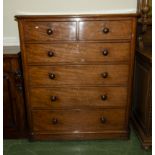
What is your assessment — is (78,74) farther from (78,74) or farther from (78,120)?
(78,120)

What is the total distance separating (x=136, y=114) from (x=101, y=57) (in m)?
0.86

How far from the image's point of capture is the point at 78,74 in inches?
75.7

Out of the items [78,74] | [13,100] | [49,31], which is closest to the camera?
[49,31]

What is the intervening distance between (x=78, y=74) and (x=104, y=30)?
465 mm

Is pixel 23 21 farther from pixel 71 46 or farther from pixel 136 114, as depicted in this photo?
pixel 136 114

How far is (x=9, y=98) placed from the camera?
2039 millimetres

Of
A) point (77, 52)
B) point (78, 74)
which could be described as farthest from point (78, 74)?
point (77, 52)

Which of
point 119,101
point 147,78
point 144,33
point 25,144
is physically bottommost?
point 25,144

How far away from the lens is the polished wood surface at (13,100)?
6.38 feet

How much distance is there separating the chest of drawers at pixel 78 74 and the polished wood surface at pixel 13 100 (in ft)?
0.33

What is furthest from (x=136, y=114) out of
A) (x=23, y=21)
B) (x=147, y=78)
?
(x=23, y=21)

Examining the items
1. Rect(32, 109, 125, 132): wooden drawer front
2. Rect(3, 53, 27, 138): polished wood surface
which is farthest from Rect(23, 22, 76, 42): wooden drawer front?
Rect(32, 109, 125, 132): wooden drawer front

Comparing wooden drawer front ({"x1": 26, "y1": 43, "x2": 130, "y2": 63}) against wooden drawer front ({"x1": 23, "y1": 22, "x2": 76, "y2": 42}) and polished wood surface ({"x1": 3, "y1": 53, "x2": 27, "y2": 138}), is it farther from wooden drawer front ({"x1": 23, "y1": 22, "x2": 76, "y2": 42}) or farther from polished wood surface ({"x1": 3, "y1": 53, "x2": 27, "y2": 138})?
polished wood surface ({"x1": 3, "y1": 53, "x2": 27, "y2": 138})

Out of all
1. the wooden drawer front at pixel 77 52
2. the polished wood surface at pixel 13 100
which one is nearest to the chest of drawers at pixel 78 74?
the wooden drawer front at pixel 77 52
